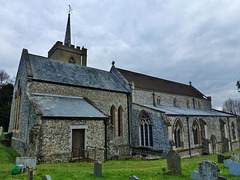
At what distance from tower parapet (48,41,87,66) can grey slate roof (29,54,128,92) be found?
1316cm

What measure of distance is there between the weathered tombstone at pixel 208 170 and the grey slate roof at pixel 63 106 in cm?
823

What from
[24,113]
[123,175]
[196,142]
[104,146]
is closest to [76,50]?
[24,113]

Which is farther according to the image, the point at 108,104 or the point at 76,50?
the point at 76,50

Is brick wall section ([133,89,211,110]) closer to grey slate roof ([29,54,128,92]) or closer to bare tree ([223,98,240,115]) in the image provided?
grey slate roof ([29,54,128,92])

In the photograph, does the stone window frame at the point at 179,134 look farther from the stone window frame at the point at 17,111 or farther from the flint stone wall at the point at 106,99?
the stone window frame at the point at 17,111

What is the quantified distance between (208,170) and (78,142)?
8.73 m

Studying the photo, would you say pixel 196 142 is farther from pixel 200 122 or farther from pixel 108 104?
pixel 108 104

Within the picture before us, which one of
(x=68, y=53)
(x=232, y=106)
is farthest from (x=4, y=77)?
(x=232, y=106)

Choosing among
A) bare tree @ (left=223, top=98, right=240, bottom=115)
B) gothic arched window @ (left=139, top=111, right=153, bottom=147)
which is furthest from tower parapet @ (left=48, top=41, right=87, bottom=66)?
bare tree @ (left=223, top=98, right=240, bottom=115)

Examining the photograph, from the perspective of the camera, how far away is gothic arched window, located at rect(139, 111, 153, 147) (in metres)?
16.4

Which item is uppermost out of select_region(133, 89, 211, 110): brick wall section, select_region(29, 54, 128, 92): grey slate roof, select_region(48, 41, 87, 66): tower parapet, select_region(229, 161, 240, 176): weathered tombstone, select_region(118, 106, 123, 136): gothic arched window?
select_region(48, 41, 87, 66): tower parapet

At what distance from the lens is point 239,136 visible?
2650cm

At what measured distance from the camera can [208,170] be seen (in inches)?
255

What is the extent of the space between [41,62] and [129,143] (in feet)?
41.6
